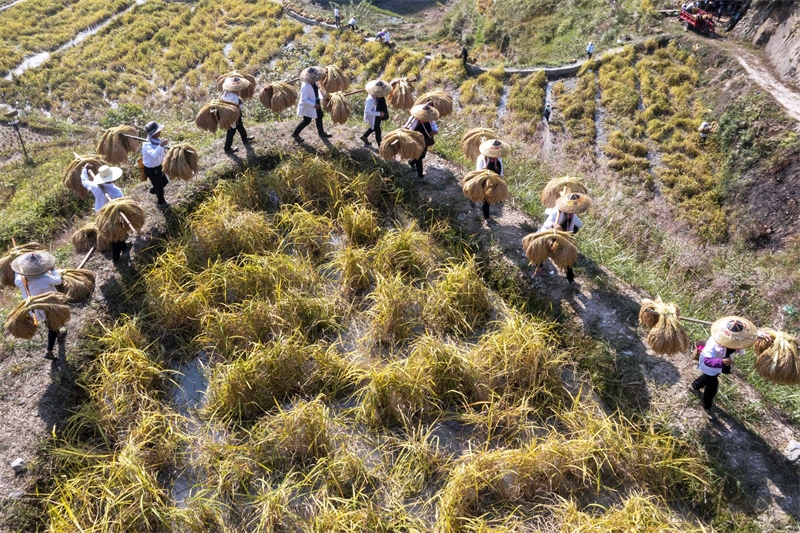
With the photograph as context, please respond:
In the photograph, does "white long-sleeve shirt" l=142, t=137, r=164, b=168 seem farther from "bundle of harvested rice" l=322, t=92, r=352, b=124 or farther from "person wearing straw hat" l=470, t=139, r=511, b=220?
"person wearing straw hat" l=470, t=139, r=511, b=220

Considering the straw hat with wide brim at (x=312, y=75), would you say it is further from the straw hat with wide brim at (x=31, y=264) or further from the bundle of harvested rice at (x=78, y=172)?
the straw hat with wide brim at (x=31, y=264)

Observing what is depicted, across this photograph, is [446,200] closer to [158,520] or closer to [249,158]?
[249,158]

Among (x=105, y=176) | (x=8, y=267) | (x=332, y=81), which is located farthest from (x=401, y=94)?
(x=8, y=267)

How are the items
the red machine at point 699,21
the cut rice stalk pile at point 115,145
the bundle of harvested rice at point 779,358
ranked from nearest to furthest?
the bundle of harvested rice at point 779,358 < the cut rice stalk pile at point 115,145 < the red machine at point 699,21

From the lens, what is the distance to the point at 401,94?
8.53 meters

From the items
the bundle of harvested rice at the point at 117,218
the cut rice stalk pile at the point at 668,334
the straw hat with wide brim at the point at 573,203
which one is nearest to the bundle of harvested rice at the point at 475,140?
the straw hat with wide brim at the point at 573,203

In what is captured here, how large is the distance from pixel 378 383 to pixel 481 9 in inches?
831

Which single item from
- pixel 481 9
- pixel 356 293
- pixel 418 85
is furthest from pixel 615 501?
pixel 481 9

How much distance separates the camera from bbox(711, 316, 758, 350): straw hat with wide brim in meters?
4.74

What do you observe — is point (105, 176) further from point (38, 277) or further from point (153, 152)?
point (38, 277)

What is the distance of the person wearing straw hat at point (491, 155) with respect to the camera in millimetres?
7027

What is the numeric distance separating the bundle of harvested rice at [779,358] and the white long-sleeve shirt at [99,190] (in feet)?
24.4

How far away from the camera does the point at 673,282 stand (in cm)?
773

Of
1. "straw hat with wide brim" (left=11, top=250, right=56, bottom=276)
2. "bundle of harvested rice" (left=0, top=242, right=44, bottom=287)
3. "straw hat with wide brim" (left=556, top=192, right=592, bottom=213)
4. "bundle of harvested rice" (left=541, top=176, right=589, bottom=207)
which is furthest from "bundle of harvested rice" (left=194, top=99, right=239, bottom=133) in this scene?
"straw hat with wide brim" (left=556, top=192, right=592, bottom=213)
